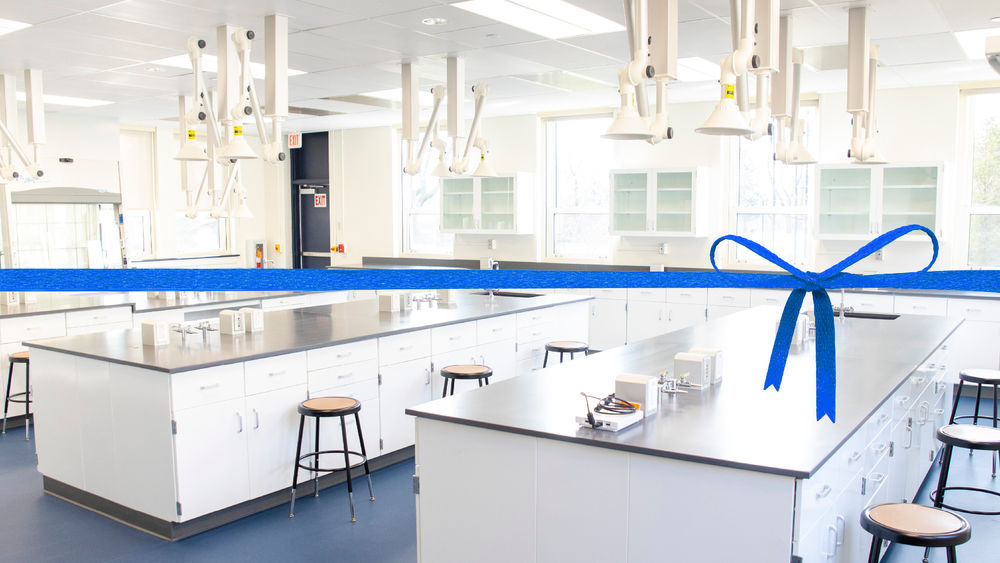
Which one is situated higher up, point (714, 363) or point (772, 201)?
point (772, 201)

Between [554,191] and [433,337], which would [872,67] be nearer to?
[433,337]

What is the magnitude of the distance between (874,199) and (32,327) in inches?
276

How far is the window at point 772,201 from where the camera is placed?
7.64 m

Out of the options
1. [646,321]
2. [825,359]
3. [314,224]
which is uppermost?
[314,224]

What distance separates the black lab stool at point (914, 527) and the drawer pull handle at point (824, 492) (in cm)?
22

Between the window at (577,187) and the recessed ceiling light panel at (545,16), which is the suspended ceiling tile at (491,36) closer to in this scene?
the recessed ceiling light panel at (545,16)

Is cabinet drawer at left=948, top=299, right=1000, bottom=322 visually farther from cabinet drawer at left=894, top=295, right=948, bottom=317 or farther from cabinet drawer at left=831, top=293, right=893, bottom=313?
cabinet drawer at left=831, top=293, right=893, bottom=313

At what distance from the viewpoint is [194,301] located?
21.0 ft

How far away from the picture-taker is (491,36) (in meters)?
4.96

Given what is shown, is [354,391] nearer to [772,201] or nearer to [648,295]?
[648,295]

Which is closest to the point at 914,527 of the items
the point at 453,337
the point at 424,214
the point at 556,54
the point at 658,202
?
the point at 453,337

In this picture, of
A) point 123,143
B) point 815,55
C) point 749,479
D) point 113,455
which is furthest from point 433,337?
point 123,143

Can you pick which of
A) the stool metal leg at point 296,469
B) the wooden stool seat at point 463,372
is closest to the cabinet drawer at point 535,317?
the wooden stool seat at point 463,372

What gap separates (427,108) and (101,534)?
5.81m
